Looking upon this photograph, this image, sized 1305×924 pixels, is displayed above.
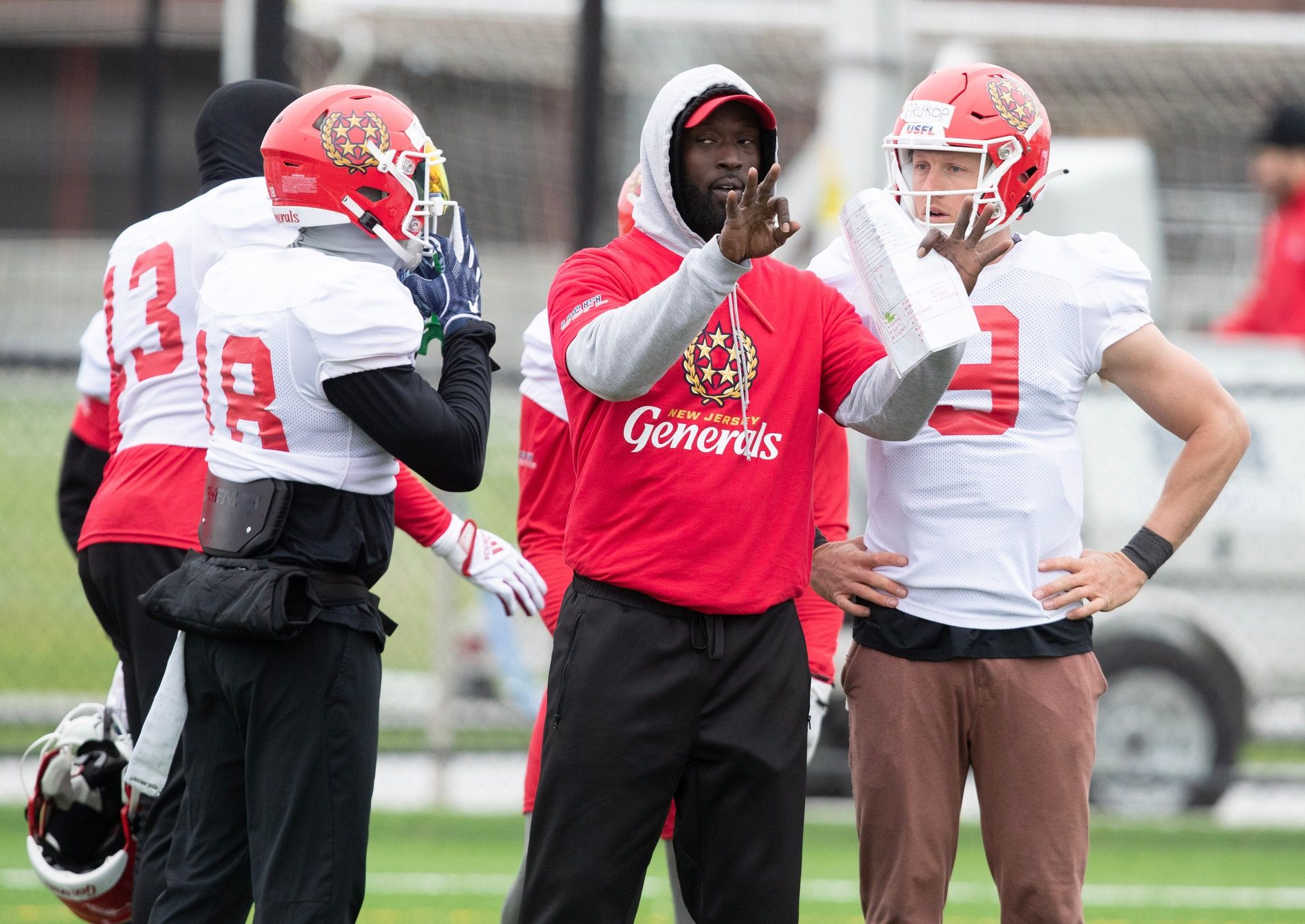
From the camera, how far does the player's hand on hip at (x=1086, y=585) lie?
3.39 meters

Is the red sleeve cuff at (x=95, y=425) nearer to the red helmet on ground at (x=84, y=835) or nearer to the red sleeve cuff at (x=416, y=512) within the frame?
the red helmet on ground at (x=84, y=835)

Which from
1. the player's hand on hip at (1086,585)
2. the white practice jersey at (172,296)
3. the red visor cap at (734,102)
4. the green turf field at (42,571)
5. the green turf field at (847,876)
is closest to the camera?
the red visor cap at (734,102)

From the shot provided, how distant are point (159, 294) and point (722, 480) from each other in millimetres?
1563

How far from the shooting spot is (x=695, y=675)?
3.10 m

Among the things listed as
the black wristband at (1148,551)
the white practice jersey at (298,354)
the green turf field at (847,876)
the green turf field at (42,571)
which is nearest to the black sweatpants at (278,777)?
the white practice jersey at (298,354)

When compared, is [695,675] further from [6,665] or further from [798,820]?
[6,665]

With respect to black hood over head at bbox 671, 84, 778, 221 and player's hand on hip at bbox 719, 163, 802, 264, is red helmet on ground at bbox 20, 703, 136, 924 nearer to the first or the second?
black hood over head at bbox 671, 84, 778, 221

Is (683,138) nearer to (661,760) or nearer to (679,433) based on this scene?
(679,433)

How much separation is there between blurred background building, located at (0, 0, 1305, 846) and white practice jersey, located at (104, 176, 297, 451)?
8.83 ft

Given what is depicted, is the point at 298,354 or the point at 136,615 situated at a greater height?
the point at 298,354

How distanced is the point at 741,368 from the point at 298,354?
0.81 metres

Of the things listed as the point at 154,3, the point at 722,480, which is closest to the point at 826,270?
the point at 722,480

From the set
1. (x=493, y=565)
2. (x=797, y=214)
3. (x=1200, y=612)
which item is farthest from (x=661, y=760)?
(x=797, y=214)

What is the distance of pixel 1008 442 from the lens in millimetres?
3385
